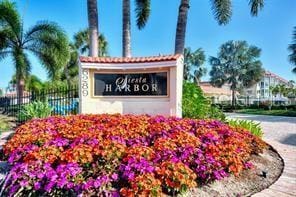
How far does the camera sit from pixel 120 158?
4367 millimetres

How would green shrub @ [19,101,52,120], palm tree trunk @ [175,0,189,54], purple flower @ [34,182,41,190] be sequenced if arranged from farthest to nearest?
palm tree trunk @ [175,0,189,54], green shrub @ [19,101,52,120], purple flower @ [34,182,41,190]

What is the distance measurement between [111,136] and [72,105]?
27.8 ft

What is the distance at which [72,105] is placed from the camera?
507 inches

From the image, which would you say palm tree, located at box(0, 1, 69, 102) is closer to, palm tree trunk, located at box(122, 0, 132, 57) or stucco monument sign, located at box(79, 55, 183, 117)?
palm tree trunk, located at box(122, 0, 132, 57)

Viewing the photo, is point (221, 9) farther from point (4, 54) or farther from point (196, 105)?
point (4, 54)

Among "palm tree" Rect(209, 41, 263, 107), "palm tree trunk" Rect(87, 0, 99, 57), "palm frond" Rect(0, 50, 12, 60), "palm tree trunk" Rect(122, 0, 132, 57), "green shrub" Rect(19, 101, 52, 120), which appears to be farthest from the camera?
"palm tree" Rect(209, 41, 263, 107)

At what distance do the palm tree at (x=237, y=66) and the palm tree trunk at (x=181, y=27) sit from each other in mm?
29824

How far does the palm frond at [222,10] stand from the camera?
13.7 m

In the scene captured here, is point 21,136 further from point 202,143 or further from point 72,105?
point 72,105

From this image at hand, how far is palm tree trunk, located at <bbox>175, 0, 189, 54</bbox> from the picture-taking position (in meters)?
12.6

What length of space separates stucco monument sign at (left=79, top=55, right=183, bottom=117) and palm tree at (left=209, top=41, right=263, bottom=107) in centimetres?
3332

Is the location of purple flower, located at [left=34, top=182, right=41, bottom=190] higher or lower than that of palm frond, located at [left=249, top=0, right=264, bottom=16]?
lower

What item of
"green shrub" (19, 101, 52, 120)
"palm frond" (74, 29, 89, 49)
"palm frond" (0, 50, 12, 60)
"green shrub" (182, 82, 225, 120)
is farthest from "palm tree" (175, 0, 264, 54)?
"palm frond" (74, 29, 89, 49)

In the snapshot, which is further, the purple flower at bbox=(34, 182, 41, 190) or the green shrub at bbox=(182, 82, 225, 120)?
the green shrub at bbox=(182, 82, 225, 120)
